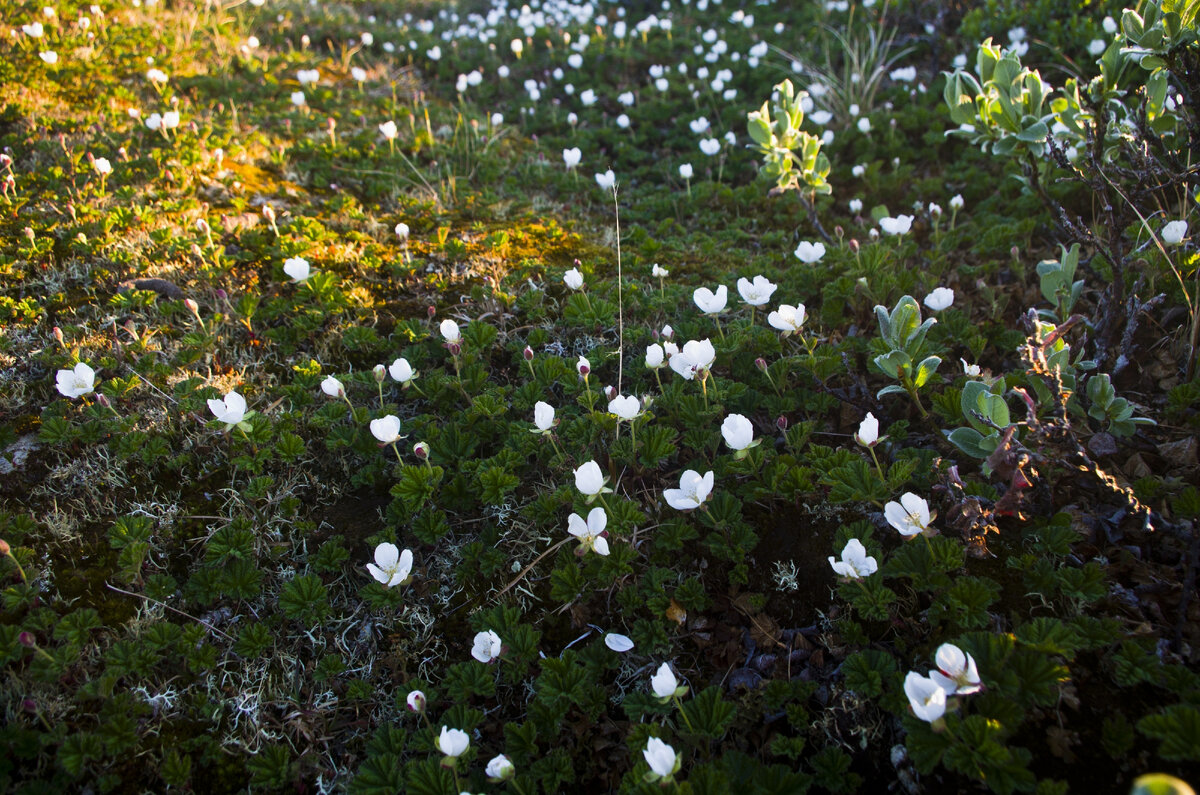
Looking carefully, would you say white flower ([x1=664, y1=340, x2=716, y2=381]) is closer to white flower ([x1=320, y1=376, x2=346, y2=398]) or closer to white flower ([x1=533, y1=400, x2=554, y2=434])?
white flower ([x1=533, y1=400, x2=554, y2=434])

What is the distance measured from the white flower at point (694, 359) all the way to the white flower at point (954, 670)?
1.47 meters

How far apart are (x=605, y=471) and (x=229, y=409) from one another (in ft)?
5.56

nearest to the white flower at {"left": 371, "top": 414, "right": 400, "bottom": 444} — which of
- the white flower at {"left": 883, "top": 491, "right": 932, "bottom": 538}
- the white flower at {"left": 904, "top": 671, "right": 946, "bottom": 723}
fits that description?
the white flower at {"left": 883, "top": 491, "right": 932, "bottom": 538}

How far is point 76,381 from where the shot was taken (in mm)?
3203

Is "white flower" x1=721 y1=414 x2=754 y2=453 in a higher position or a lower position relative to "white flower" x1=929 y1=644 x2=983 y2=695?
higher

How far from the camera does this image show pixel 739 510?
284cm

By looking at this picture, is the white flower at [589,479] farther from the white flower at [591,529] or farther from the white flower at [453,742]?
the white flower at [453,742]

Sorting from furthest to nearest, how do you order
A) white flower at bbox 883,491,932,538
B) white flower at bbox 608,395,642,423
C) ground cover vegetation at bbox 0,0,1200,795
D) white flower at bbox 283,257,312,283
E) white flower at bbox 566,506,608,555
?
1. white flower at bbox 283,257,312,283
2. white flower at bbox 608,395,642,423
3. white flower at bbox 566,506,608,555
4. white flower at bbox 883,491,932,538
5. ground cover vegetation at bbox 0,0,1200,795

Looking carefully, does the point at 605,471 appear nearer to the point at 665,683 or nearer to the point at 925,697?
the point at 665,683

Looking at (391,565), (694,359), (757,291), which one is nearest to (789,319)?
(757,291)

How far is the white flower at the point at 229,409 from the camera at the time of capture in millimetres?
2943

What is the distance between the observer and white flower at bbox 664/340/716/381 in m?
3.07

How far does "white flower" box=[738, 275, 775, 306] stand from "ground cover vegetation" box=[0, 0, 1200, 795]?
0.02 m

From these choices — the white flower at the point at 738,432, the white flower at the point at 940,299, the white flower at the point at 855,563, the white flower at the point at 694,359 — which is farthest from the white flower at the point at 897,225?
the white flower at the point at 855,563
